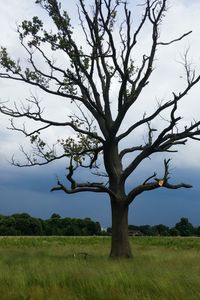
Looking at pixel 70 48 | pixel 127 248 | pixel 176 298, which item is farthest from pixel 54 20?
pixel 176 298

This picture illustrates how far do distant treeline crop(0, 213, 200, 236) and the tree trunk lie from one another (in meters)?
36.0

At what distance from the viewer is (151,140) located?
1116 inches

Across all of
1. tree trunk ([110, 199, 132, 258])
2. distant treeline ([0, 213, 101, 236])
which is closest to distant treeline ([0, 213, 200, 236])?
distant treeline ([0, 213, 101, 236])

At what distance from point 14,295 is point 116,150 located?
14.8 m

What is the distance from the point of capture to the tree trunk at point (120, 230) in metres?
25.3

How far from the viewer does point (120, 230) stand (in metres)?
25.5

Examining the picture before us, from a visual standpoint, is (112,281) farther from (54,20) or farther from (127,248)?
(54,20)

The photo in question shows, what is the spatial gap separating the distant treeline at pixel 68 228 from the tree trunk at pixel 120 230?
118 feet

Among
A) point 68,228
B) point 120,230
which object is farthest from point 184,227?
point 120,230

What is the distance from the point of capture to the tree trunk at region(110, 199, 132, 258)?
2527 cm

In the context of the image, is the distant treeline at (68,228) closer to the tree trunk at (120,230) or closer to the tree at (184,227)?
the tree at (184,227)

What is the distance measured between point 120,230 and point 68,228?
38160 millimetres

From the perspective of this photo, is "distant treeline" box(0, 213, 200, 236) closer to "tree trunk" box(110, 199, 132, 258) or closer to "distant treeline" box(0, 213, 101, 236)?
"distant treeline" box(0, 213, 101, 236)

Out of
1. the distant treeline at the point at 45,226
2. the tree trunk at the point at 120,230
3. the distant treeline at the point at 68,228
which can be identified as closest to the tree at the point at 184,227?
the distant treeline at the point at 68,228
